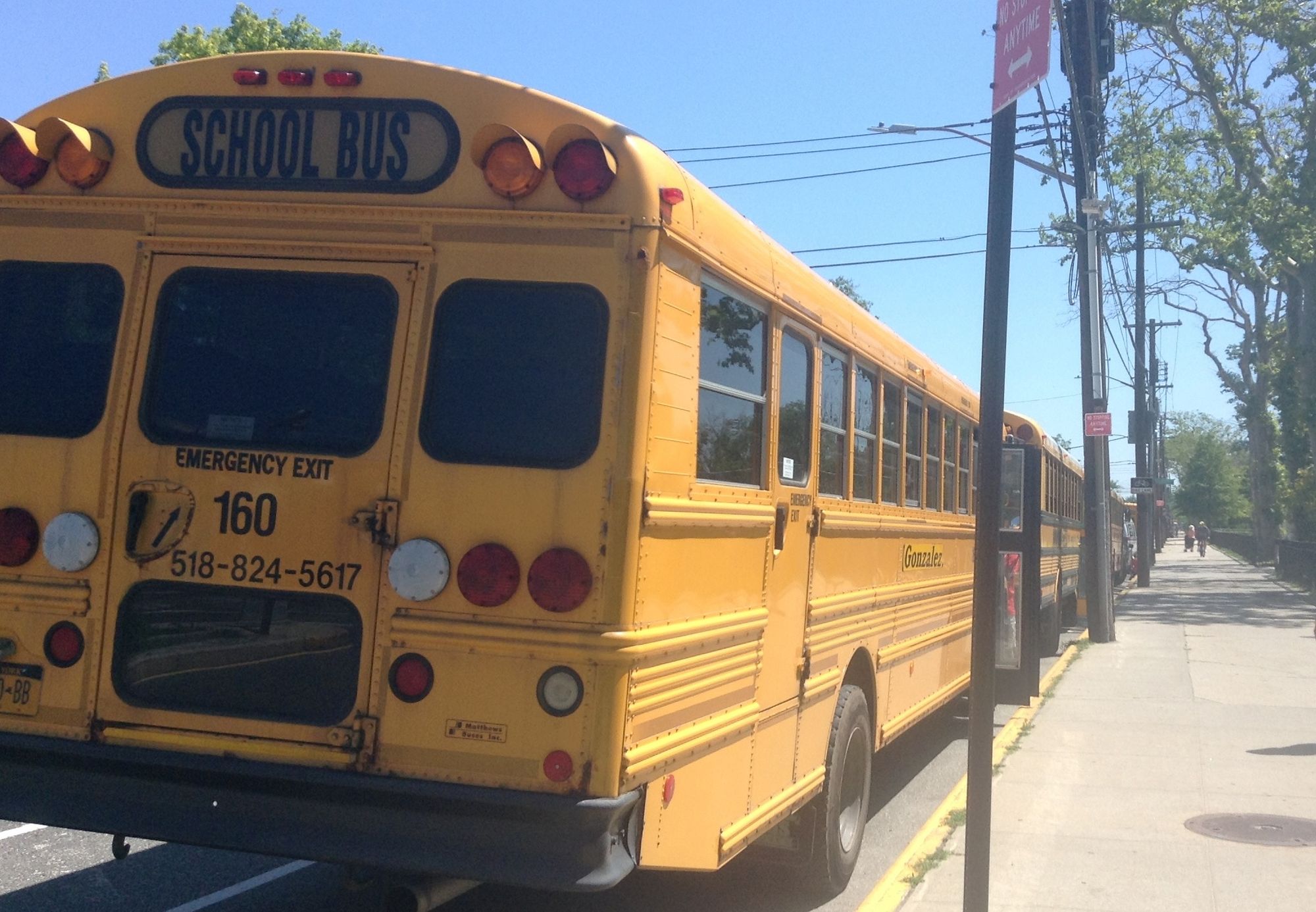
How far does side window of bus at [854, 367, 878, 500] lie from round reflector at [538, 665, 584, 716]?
283 cm

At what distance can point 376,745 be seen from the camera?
3828 millimetres

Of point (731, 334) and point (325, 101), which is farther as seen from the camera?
point (731, 334)

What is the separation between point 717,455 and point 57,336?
2.22 m

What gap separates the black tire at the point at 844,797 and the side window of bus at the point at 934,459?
200cm

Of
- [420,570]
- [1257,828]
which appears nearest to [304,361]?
[420,570]

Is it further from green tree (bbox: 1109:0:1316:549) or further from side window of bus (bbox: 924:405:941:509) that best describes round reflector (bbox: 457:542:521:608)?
green tree (bbox: 1109:0:1316:549)

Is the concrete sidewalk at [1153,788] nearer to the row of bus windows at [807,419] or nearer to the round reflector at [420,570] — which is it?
the row of bus windows at [807,419]

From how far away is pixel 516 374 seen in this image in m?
3.97

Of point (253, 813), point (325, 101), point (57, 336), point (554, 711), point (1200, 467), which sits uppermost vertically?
point (1200, 467)

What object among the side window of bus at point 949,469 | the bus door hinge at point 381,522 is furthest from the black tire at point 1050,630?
the bus door hinge at point 381,522

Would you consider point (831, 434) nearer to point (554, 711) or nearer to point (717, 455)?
point (717, 455)

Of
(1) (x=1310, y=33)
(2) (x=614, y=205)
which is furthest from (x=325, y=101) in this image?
(1) (x=1310, y=33)

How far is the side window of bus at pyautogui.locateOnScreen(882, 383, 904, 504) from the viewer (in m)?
6.87

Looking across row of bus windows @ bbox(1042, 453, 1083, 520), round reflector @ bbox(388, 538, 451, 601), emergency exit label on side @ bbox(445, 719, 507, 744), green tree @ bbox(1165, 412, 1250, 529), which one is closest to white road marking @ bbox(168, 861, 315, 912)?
emergency exit label on side @ bbox(445, 719, 507, 744)
